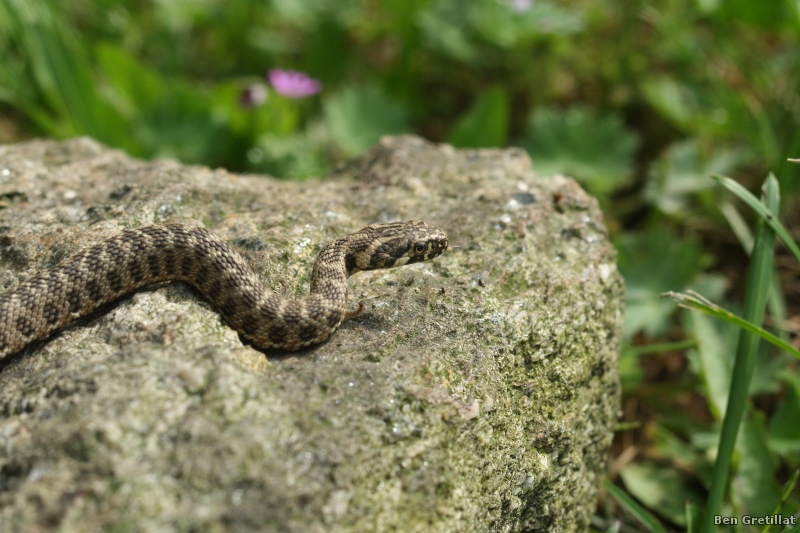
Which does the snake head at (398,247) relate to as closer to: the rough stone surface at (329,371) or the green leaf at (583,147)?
the rough stone surface at (329,371)

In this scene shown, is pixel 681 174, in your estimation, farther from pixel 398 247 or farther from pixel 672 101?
pixel 398 247

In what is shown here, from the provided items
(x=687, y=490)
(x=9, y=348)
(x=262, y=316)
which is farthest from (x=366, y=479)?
(x=687, y=490)

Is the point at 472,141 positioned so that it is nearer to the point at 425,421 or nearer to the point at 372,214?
the point at 372,214

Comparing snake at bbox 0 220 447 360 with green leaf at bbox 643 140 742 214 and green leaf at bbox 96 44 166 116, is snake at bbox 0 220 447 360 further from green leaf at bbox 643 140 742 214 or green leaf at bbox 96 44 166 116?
green leaf at bbox 643 140 742 214

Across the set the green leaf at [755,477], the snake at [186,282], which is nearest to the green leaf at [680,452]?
the green leaf at [755,477]

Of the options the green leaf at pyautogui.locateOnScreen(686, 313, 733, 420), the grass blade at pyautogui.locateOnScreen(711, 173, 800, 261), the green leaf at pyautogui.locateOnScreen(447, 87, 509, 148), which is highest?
the grass blade at pyautogui.locateOnScreen(711, 173, 800, 261)

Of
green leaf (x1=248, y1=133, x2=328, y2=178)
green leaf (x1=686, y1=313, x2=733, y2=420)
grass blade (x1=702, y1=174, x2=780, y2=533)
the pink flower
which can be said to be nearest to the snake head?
grass blade (x1=702, y1=174, x2=780, y2=533)

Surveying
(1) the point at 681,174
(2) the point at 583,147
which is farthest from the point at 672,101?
(2) the point at 583,147
